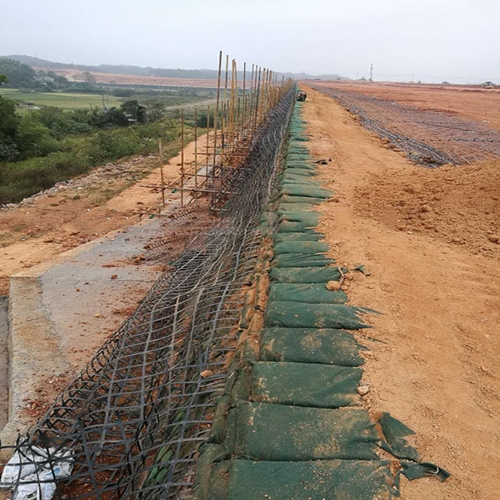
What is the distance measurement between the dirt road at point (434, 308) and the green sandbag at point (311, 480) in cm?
13

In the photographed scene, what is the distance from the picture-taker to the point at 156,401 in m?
2.26

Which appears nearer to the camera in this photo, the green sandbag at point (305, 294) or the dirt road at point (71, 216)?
the green sandbag at point (305, 294)

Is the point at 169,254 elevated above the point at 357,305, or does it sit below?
below

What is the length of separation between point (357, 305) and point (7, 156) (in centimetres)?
1737

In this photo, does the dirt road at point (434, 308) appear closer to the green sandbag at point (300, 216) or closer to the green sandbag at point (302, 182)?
the green sandbag at point (300, 216)

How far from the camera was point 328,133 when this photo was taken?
10133mm

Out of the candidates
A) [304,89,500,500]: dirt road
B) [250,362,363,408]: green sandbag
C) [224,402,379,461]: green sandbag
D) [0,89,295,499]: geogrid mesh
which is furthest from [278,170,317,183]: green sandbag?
[224,402,379,461]: green sandbag

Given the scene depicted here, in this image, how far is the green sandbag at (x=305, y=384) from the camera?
2.00 metres

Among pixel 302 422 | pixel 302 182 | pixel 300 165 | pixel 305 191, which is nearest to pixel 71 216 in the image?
pixel 300 165

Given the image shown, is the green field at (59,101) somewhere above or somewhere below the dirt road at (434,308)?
above

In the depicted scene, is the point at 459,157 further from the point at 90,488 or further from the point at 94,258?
the point at 90,488

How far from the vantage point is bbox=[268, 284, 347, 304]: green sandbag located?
2875mm

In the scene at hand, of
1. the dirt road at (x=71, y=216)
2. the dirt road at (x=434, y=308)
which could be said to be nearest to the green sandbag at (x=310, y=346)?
the dirt road at (x=434, y=308)

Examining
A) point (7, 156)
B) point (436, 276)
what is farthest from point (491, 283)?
point (7, 156)
